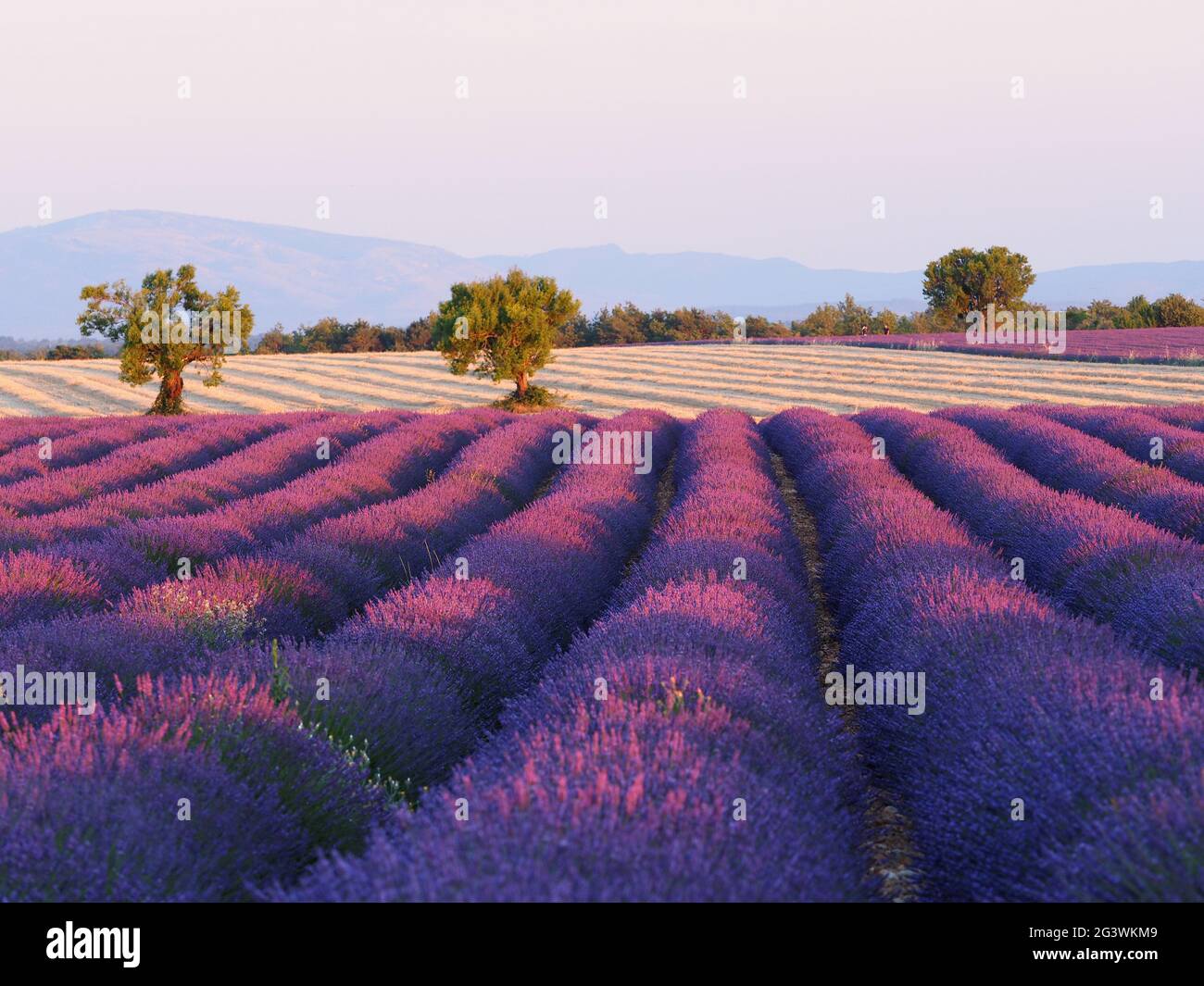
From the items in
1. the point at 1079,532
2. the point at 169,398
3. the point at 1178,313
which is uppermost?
the point at 1178,313

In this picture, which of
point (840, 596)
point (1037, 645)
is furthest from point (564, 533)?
point (1037, 645)

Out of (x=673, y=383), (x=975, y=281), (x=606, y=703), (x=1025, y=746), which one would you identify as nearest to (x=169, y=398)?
(x=673, y=383)

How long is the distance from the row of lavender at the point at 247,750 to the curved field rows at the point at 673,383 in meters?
18.6

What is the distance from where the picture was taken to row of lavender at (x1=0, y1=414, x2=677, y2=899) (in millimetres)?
2420

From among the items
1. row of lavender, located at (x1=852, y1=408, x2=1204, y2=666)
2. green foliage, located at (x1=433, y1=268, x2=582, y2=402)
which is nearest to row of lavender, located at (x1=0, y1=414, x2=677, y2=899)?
row of lavender, located at (x1=852, y1=408, x2=1204, y2=666)

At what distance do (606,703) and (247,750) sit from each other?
3.33 ft

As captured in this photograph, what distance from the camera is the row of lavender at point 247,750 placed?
7.94 ft

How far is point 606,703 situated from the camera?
3125 mm

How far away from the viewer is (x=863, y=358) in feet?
110

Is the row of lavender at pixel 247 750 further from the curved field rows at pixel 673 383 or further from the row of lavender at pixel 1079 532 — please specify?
the curved field rows at pixel 673 383

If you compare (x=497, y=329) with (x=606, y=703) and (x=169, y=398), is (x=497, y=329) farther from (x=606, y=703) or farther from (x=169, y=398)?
(x=606, y=703)

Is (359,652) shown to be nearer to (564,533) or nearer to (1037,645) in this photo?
(1037,645)

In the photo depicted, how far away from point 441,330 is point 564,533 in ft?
59.2

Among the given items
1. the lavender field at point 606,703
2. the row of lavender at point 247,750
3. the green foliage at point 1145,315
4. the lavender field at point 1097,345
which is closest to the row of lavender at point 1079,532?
the lavender field at point 606,703
